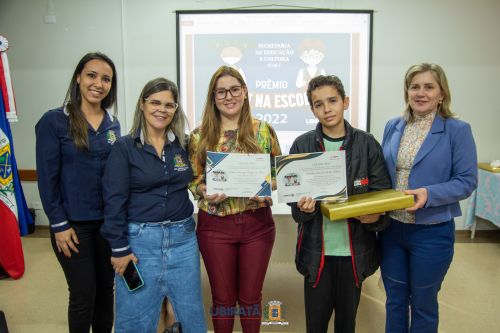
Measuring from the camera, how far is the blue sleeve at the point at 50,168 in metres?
1.70

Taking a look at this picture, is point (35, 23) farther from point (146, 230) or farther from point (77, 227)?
point (146, 230)

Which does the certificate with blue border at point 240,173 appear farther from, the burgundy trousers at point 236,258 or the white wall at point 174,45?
the white wall at point 174,45

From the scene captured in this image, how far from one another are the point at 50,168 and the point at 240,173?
87 centimetres

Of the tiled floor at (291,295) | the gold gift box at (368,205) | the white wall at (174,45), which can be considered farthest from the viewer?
the white wall at (174,45)

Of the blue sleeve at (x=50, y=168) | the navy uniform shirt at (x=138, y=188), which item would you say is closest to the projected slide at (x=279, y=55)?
the blue sleeve at (x=50, y=168)

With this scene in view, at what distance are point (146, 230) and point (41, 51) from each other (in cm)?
357

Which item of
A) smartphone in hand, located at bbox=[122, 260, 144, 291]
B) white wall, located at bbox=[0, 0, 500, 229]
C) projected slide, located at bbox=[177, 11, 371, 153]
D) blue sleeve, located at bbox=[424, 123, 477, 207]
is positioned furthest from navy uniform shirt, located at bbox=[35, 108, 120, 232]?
white wall, located at bbox=[0, 0, 500, 229]

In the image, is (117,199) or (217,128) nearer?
(117,199)

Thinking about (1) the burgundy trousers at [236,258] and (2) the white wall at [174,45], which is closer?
(1) the burgundy trousers at [236,258]

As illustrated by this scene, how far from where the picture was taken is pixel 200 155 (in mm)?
1747

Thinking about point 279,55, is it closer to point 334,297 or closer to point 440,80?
point 440,80

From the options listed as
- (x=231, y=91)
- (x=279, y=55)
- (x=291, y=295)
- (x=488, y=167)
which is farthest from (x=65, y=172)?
(x=488, y=167)

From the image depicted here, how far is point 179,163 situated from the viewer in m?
1.67

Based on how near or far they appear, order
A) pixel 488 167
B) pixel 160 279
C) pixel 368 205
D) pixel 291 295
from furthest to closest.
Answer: pixel 488 167, pixel 291 295, pixel 160 279, pixel 368 205
